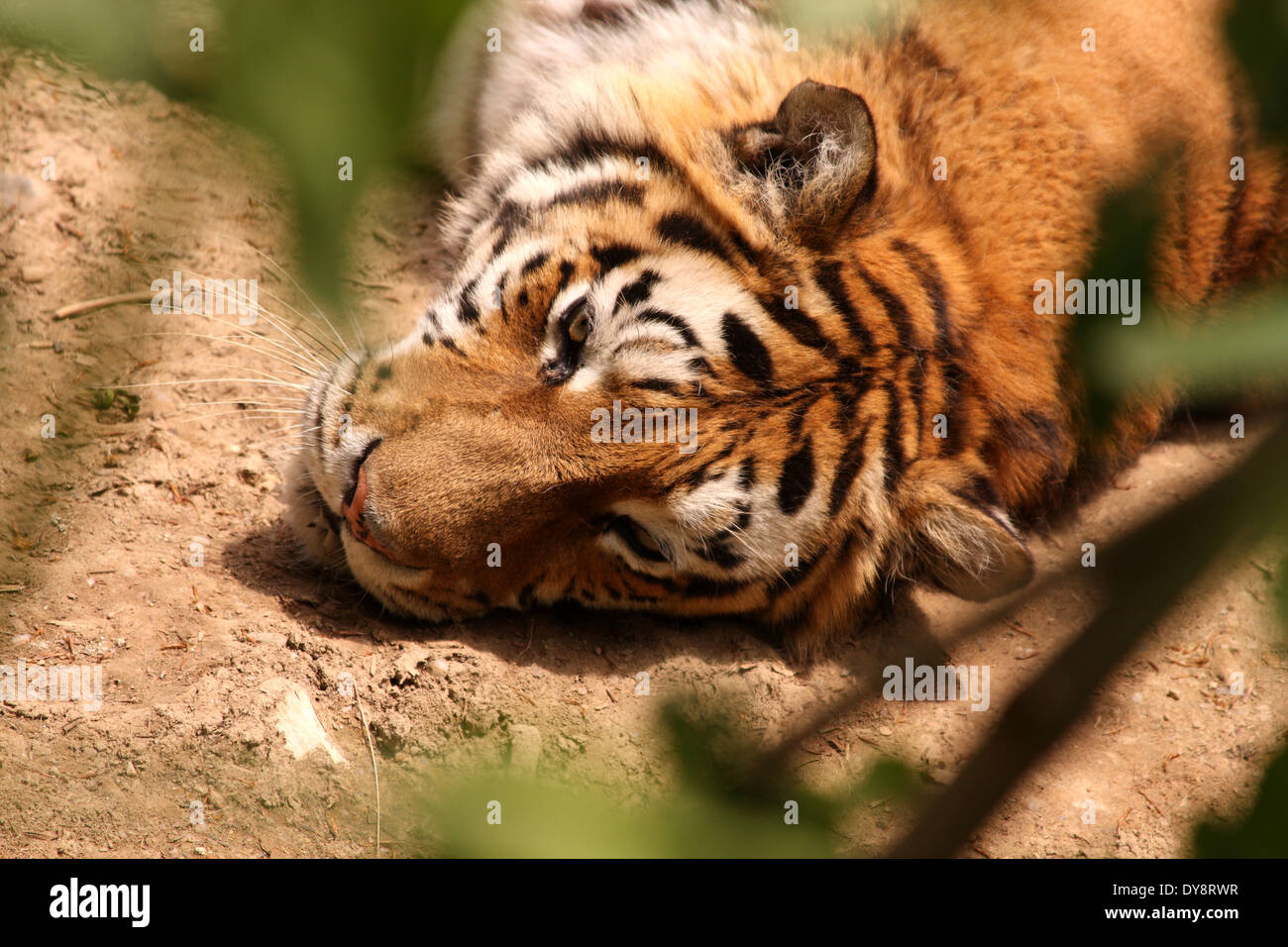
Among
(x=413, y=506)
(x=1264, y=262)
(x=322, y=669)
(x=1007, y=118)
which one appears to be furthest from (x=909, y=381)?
(x=322, y=669)

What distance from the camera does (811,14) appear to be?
1.04 metres

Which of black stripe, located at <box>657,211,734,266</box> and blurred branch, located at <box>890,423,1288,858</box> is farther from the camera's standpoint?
black stripe, located at <box>657,211,734,266</box>

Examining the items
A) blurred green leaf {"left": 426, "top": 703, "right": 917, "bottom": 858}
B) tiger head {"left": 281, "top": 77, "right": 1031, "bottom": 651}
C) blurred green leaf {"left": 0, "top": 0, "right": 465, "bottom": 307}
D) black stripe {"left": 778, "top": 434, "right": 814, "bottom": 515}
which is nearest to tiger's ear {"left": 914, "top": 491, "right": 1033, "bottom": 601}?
tiger head {"left": 281, "top": 77, "right": 1031, "bottom": 651}

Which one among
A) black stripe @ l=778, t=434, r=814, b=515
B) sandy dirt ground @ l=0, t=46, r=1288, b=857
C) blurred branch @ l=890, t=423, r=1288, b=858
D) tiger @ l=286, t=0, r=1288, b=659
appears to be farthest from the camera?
black stripe @ l=778, t=434, r=814, b=515

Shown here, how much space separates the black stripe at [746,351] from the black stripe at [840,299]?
0.86 feet

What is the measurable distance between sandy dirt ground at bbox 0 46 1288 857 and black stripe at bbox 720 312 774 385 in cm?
80

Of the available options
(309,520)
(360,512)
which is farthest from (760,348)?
(309,520)

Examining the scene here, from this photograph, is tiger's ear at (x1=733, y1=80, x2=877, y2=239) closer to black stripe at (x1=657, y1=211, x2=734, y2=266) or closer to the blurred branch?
black stripe at (x1=657, y1=211, x2=734, y2=266)

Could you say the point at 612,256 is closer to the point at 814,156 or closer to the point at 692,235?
the point at 692,235

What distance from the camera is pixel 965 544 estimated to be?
274cm

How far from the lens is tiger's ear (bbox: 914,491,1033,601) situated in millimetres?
2516

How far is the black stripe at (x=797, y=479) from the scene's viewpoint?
2.74m

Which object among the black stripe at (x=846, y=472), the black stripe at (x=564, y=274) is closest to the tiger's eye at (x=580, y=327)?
the black stripe at (x=564, y=274)

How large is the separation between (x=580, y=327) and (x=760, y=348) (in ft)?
1.55
